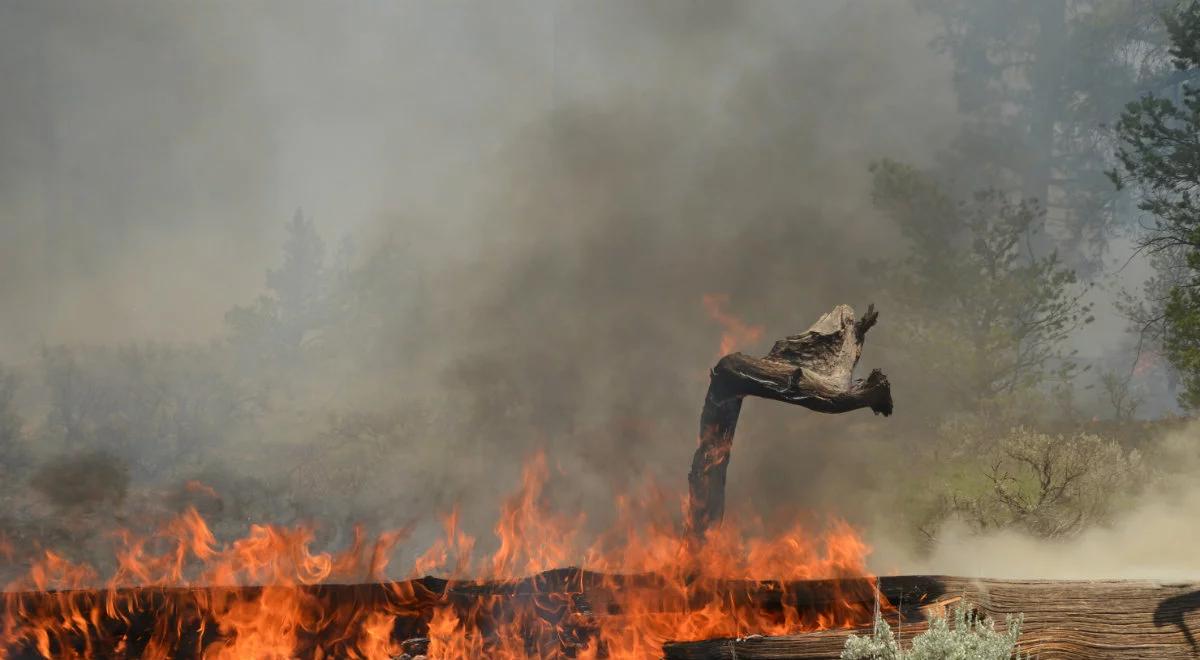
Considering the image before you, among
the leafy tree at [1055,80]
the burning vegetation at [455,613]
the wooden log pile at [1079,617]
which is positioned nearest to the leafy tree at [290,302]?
the burning vegetation at [455,613]

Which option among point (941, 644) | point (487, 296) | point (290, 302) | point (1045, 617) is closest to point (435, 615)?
point (941, 644)

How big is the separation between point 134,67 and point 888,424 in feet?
48.7

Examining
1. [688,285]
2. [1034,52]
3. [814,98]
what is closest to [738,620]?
[688,285]

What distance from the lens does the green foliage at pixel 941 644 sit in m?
5.27

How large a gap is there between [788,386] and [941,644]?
2.37m

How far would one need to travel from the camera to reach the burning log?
A: 7.18m

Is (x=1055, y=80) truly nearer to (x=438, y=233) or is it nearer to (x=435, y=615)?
(x=438, y=233)

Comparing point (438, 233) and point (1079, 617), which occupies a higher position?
point (438, 233)

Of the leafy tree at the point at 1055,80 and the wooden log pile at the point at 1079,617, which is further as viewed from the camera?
the leafy tree at the point at 1055,80

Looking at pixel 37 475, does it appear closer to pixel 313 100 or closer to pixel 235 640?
pixel 313 100

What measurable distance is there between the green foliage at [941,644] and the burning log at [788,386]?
1.82m

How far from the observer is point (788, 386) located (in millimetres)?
7262

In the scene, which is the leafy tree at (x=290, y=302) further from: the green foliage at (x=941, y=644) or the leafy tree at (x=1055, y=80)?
the leafy tree at (x=1055, y=80)

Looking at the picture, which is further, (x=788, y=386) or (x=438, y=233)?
(x=438, y=233)
